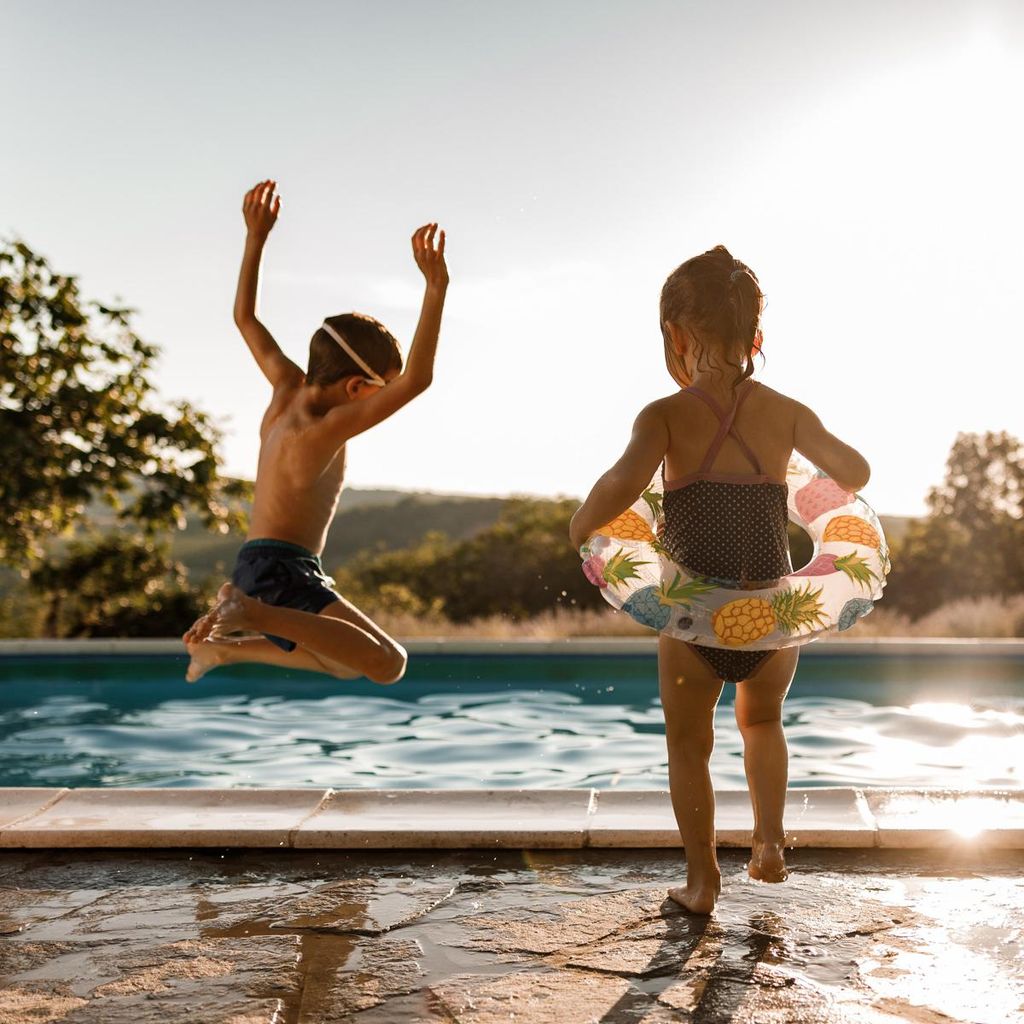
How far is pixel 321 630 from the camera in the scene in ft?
11.9

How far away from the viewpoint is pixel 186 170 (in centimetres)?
821

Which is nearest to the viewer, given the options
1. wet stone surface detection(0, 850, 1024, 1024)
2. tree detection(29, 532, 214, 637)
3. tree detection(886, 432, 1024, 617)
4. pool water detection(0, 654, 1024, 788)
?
wet stone surface detection(0, 850, 1024, 1024)

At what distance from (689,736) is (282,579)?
1.30 m

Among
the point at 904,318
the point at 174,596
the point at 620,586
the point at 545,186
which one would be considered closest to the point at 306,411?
the point at 620,586

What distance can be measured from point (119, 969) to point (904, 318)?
31.2ft

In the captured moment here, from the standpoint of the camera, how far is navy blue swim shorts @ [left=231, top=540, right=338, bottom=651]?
3.67 meters

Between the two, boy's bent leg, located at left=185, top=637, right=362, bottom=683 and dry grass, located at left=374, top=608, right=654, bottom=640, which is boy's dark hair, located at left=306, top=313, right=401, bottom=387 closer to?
boy's bent leg, located at left=185, top=637, right=362, bottom=683

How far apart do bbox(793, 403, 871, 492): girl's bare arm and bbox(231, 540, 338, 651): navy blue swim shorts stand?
1.45 meters

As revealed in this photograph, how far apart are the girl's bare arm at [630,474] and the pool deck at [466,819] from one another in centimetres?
111

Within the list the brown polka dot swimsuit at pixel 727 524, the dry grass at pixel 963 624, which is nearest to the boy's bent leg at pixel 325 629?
the brown polka dot swimsuit at pixel 727 524

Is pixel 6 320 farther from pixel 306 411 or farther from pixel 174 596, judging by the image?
pixel 306 411

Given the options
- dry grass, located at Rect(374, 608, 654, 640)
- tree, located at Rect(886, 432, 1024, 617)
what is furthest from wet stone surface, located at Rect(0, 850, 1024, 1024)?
tree, located at Rect(886, 432, 1024, 617)

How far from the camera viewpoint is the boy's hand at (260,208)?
3.87 metres

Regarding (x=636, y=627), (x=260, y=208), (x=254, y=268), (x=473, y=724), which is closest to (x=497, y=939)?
(x=254, y=268)
